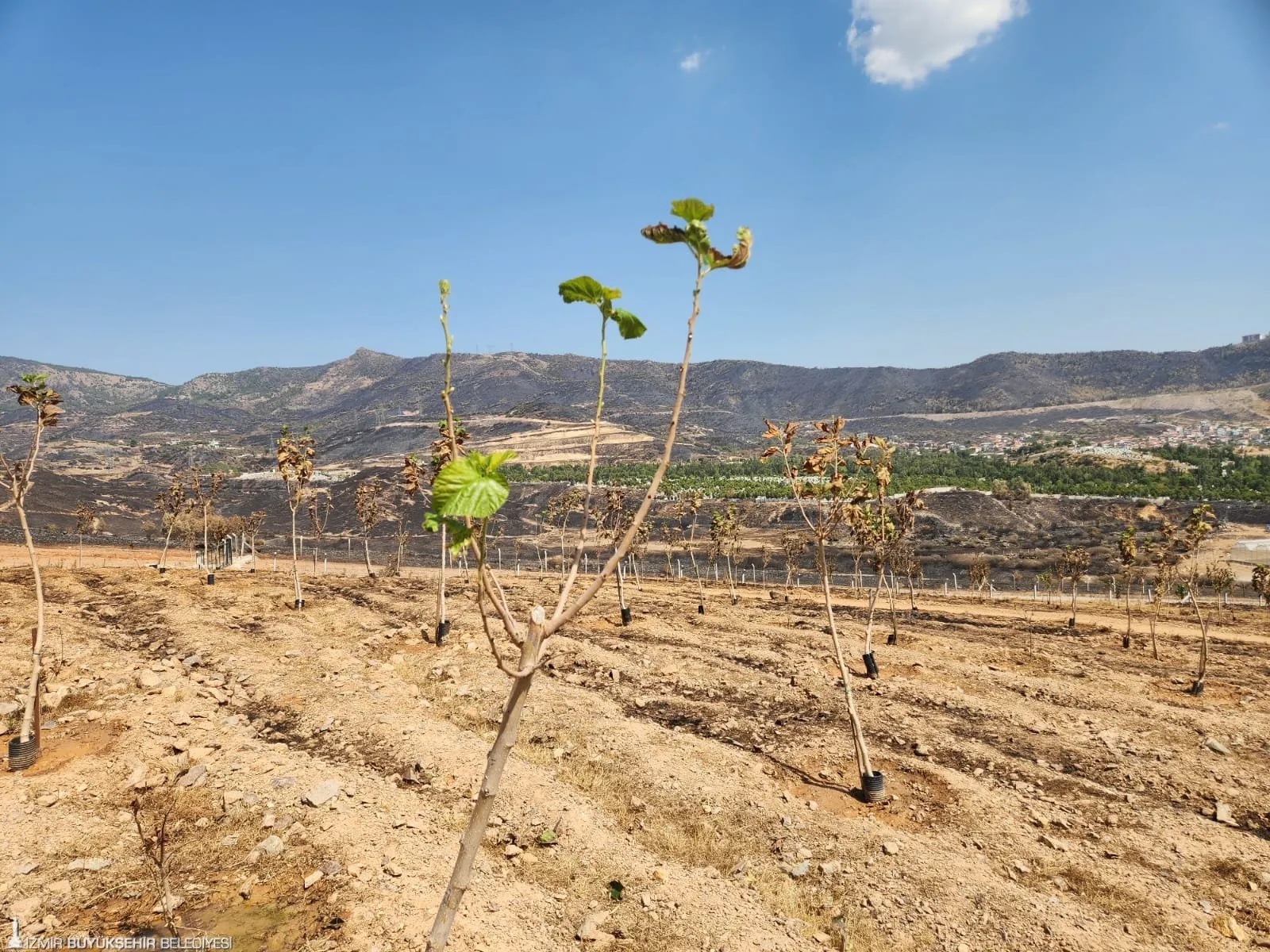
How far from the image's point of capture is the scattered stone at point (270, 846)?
9.43 m

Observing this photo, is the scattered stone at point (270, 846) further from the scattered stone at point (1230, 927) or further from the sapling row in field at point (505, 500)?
the scattered stone at point (1230, 927)

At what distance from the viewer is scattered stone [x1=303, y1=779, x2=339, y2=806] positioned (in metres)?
10.8

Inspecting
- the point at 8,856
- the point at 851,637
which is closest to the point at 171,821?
the point at 8,856

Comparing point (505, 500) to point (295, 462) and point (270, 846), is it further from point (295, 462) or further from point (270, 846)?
point (295, 462)

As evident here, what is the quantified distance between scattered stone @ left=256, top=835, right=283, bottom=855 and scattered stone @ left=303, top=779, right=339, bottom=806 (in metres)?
1.06

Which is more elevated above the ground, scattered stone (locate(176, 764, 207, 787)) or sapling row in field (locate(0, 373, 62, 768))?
sapling row in field (locate(0, 373, 62, 768))

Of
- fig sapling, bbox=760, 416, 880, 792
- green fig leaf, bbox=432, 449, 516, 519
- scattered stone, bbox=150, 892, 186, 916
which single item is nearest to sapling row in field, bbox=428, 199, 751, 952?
green fig leaf, bbox=432, 449, 516, 519

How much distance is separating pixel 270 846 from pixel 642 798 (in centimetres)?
607

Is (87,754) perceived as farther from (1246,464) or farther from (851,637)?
(1246,464)

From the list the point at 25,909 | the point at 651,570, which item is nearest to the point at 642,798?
the point at 25,909

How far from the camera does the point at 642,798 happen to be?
12.1m

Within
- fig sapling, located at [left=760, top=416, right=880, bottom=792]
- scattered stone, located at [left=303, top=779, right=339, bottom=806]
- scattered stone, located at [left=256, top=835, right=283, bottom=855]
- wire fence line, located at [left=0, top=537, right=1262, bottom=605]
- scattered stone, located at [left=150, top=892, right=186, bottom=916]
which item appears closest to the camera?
scattered stone, located at [left=150, top=892, right=186, bottom=916]

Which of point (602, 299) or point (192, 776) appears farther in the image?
point (192, 776)

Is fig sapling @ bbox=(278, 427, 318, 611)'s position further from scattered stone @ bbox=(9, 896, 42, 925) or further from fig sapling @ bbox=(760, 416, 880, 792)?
fig sapling @ bbox=(760, 416, 880, 792)
